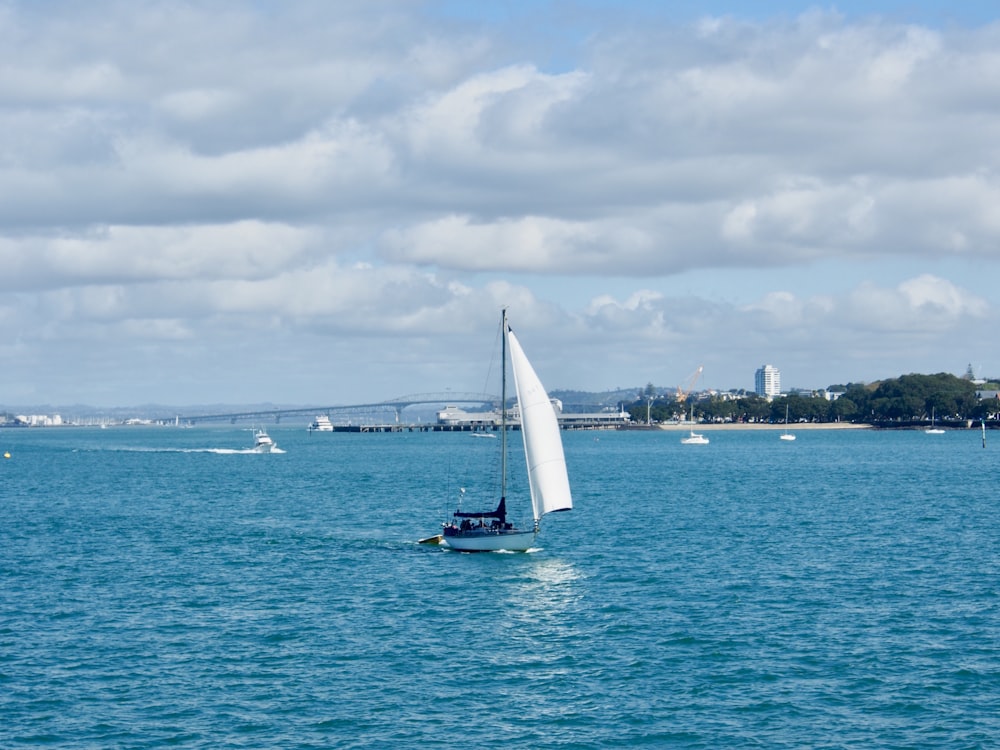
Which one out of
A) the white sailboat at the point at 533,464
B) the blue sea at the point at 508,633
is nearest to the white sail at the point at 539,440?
the white sailboat at the point at 533,464

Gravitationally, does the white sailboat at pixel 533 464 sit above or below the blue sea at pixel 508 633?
above

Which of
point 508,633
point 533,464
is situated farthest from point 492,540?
point 508,633

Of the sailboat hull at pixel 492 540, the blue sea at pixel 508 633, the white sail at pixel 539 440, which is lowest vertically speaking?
the blue sea at pixel 508 633

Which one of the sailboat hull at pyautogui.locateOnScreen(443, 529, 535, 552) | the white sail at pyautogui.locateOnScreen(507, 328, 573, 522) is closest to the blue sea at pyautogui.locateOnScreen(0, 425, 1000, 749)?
the sailboat hull at pyautogui.locateOnScreen(443, 529, 535, 552)

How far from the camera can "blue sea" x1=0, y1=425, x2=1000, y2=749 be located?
126ft

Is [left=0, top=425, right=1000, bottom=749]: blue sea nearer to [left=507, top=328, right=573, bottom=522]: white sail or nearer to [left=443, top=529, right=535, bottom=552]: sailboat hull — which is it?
[left=443, top=529, right=535, bottom=552]: sailboat hull

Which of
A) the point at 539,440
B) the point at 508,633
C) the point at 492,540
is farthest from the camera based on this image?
the point at 492,540

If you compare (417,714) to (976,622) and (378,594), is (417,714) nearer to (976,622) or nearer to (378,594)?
(378,594)

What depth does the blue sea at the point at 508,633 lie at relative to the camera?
38531 mm

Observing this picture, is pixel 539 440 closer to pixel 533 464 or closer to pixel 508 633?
pixel 533 464

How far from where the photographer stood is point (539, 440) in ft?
246

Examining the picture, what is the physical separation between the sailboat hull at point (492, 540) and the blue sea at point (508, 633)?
3.35 feet

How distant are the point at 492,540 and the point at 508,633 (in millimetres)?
24213

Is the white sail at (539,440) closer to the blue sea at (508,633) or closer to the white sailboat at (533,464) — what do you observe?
the white sailboat at (533,464)
